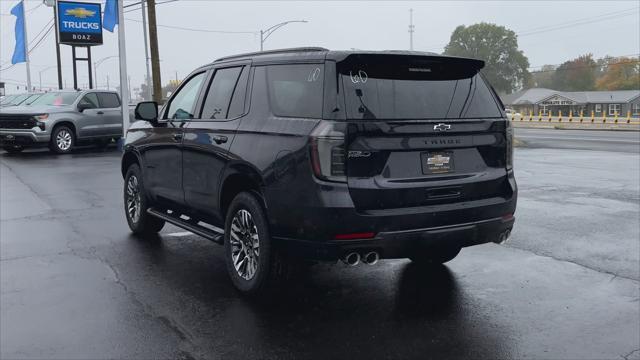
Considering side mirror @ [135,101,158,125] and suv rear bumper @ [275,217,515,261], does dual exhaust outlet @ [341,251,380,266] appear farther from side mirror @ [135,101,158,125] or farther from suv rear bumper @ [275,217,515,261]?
side mirror @ [135,101,158,125]

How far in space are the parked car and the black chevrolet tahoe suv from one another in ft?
48.8

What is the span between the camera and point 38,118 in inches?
732

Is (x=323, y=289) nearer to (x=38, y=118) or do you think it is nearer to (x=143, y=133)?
(x=143, y=133)

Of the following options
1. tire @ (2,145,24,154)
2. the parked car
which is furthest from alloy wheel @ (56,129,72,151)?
tire @ (2,145,24,154)

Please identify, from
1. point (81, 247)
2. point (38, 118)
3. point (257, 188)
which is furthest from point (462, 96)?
point (38, 118)

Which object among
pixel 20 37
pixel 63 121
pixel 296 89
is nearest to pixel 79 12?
pixel 63 121

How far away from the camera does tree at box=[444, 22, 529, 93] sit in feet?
393

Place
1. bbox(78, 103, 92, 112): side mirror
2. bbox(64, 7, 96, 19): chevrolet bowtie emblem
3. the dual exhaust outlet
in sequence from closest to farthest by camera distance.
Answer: the dual exhaust outlet
bbox(78, 103, 92, 112): side mirror
bbox(64, 7, 96, 19): chevrolet bowtie emblem

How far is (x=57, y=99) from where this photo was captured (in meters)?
19.7

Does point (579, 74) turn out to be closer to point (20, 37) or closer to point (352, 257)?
point (20, 37)

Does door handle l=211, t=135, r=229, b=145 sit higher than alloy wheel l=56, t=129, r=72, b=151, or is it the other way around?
door handle l=211, t=135, r=229, b=145

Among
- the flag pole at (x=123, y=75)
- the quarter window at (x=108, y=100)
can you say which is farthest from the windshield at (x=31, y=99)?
the flag pole at (x=123, y=75)

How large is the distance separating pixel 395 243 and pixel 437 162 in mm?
702

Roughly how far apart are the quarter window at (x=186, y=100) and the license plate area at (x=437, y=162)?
8.44 feet
